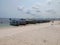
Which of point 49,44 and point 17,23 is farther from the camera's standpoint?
point 17,23

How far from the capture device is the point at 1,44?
5.73 meters

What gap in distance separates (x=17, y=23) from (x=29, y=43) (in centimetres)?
1762

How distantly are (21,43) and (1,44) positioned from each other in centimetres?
95

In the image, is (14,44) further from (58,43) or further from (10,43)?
(58,43)

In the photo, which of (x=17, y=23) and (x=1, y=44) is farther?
(x=17, y=23)

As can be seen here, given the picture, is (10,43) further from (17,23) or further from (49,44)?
(17,23)

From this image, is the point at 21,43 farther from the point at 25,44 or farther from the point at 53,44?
the point at 53,44

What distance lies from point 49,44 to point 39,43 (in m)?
0.48

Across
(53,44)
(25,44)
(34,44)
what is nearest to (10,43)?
(25,44)

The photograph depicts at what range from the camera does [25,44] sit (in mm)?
5676

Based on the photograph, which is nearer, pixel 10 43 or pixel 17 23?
pixel 10 43

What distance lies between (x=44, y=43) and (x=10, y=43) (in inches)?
64.7

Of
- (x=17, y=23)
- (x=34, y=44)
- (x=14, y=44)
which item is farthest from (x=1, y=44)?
(x=17, y=23)

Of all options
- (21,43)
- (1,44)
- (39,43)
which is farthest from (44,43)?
(1,44)
